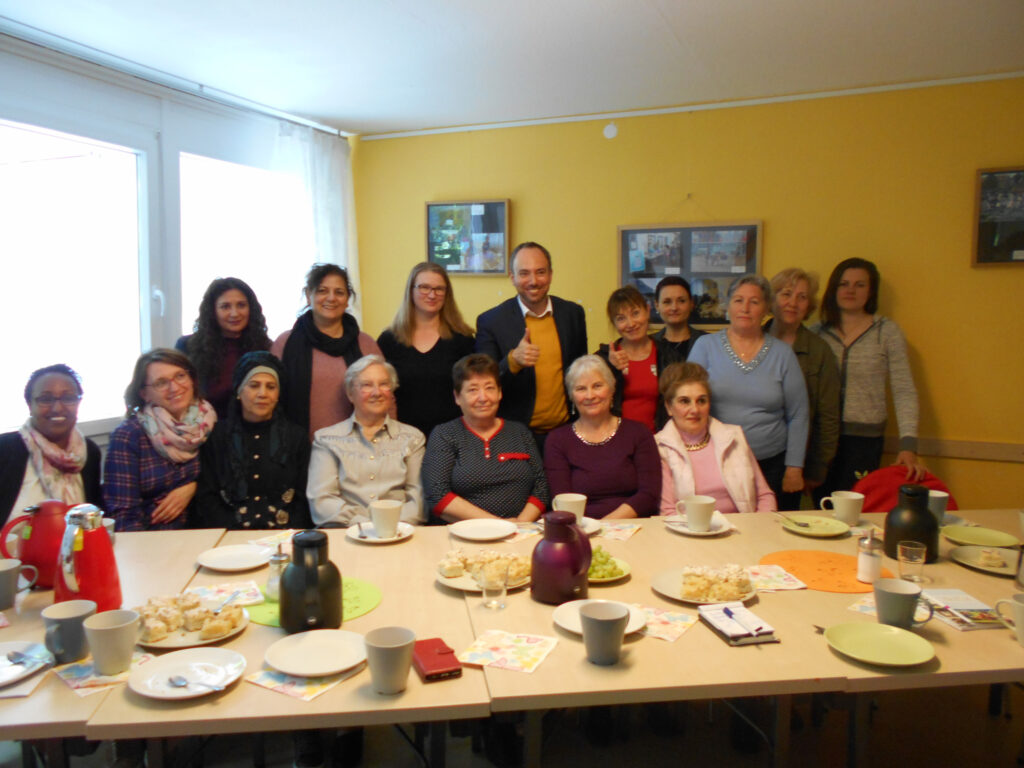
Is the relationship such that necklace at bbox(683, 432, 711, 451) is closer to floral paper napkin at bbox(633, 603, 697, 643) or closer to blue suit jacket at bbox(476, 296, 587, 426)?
blue suit jacket at bbox(476, 296, 587, 426)

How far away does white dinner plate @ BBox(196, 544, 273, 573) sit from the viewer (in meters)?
1.95

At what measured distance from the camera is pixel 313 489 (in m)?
2.73

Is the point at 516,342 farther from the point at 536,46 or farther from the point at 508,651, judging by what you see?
the point at 508,651

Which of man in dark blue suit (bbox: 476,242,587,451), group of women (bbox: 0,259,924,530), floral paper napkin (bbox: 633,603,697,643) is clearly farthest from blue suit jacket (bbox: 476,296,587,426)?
floral paper napkin (bbox: 633,603,697,643)

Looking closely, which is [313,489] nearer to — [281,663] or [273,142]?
[281,663]

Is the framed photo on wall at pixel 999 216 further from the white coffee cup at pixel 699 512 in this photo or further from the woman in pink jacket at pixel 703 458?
the white coffee cup at pixel 699 512

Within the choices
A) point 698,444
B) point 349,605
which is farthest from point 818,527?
point 349,605

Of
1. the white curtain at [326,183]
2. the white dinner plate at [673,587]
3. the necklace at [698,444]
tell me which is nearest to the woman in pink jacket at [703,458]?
the necklace at [698,444]

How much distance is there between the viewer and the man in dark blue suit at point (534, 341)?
310cm

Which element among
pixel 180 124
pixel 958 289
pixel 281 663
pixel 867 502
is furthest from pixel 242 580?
pixel 958 289

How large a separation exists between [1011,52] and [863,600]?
9.58 ft

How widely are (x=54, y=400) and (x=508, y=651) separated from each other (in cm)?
186

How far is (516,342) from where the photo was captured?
316 cm

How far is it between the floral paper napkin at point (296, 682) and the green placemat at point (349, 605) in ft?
0.71
